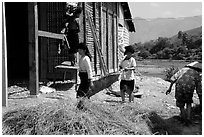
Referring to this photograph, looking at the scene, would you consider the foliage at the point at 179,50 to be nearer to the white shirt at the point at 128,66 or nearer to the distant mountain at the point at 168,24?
the distant mountain at the point at 168,24

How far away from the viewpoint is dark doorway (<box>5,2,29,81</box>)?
33.4 feet

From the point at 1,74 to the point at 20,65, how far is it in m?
5.36

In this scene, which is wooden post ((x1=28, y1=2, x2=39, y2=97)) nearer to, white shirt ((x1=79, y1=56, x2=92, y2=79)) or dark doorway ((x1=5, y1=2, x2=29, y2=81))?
white shirt ((x1=79, y1=56, x2=92, y2=79))

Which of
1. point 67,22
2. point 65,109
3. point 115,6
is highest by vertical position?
point 115,6

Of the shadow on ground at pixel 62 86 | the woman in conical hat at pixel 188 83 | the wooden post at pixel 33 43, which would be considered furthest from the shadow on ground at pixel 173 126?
the shadow on ground at pixel 62 86

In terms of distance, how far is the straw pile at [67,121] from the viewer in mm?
4027

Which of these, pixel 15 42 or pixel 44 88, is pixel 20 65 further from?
pixel 44 88

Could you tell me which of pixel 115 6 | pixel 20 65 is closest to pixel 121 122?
pixel 20 65

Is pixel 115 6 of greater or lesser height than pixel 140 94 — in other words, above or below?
above

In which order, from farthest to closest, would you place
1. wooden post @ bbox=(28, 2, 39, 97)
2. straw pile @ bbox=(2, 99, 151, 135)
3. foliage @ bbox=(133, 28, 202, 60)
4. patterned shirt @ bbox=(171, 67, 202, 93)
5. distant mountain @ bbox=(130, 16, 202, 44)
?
foliage @ bbox=(133, 28, 202, 60) → distant mountain @ bbox=(130, 16, 202, 44) → wooden post @ bbox=(28, 2, 39, 97) → patterned shirt @ bbox=(171, 67, 202, 93) → straw pile @ bbox=(2, 99, 151, 135)

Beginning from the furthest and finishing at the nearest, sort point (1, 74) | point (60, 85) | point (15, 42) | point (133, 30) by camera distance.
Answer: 1. point (133, 30)
2. point (15, 42)
3. point (60, 85)
4. point (1, 74)

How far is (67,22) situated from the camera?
26.6ft

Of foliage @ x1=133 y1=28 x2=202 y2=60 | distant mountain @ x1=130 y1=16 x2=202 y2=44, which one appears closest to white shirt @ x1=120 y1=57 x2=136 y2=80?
distant mountain @ x1=130 y1=16 x2=202 y2=44

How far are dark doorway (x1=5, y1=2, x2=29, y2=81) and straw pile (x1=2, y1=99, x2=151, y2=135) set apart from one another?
19.6ft
